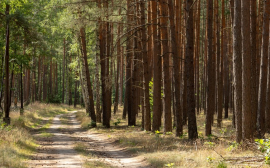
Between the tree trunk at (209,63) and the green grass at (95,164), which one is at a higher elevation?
the tree trunk at (209,63)

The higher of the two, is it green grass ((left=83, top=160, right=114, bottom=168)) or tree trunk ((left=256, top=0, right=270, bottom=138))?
tree trunk ((left=256, top=0, right=270, bottom=138))

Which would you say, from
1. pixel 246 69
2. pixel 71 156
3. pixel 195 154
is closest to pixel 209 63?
pixel 246 69

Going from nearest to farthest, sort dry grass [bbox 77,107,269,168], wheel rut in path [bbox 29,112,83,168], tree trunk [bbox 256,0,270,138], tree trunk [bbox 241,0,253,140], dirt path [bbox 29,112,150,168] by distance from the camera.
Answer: dry grass [bbox 77,107,269,168], wheel rut in path [bbox 29,112,83,168], dirt path [bbox 29,112,150,168], tree trunk [bbox 241,0,253,140], tree trunk [bbox 256,0,270,138]

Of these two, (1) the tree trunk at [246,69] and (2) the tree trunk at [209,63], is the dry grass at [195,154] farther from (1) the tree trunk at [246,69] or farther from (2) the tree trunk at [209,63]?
(2) the tree trunk at [209,63]

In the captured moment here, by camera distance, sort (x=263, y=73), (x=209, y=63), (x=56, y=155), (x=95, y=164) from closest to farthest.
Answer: (x=95, y=164) → (x=56, y=155) → (x=263, y=73) → (x=209, y=63)

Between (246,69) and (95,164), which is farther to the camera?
(246,69)

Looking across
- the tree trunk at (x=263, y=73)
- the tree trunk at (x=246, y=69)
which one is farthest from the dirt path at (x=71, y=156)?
Result: the tree trunk at (x=263, y=73)

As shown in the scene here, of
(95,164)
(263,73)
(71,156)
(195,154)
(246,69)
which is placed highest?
(246,69)

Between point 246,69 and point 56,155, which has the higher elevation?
point 246,69

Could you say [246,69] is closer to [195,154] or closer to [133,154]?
[195,154]

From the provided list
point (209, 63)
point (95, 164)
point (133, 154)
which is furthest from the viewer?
point (209, 63)

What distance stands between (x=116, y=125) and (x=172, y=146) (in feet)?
38.6

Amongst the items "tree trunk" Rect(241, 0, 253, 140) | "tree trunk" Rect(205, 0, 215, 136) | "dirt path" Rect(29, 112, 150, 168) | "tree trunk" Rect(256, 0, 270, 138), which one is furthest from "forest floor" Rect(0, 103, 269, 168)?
"tree trunk" Rect(256, 0, 270, 138)

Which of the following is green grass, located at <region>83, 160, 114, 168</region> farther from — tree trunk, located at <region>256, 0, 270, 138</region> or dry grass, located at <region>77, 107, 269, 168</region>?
tree trunk, located at <region>256, 0, 270, 138</region>
